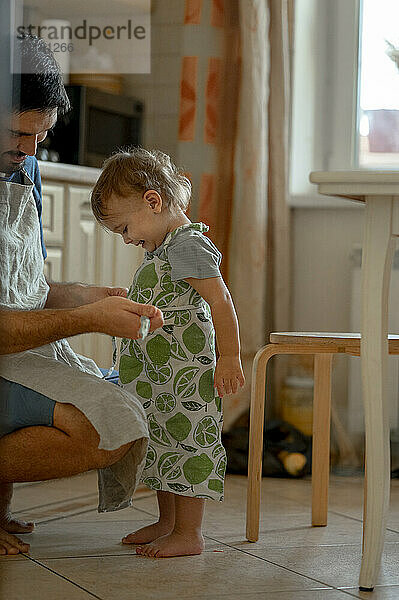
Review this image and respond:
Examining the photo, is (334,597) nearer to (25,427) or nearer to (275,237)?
(25,427)

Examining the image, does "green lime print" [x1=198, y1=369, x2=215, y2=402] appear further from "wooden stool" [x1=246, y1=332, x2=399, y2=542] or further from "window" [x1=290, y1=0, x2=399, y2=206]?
"window" [x1=290, y1=0, x2=399, y2=206]

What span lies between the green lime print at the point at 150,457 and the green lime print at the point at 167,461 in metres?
0.01

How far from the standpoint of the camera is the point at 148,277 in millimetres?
1570

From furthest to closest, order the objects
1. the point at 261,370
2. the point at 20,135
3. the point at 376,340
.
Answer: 1. the point at 261,370
2. the point at 376,340
3. the point at 20,135

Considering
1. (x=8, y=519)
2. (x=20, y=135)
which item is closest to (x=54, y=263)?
(x=8, y=519)

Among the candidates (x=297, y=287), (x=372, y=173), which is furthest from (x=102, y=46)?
(x=372, y=173)

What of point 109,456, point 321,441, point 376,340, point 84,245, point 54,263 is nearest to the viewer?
point 376,340

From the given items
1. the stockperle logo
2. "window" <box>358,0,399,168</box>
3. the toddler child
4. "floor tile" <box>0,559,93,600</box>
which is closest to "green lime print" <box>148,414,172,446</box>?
the toddler child

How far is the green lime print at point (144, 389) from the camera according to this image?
1564 mm

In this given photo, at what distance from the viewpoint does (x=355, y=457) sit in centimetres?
242

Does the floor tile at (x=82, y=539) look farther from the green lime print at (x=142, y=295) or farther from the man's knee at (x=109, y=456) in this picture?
the green lime print at (x=142, y=295)

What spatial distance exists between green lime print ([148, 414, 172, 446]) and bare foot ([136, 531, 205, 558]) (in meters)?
0.15

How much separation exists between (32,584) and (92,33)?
1253mm

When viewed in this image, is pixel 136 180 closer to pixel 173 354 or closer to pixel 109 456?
pixel 173 354
